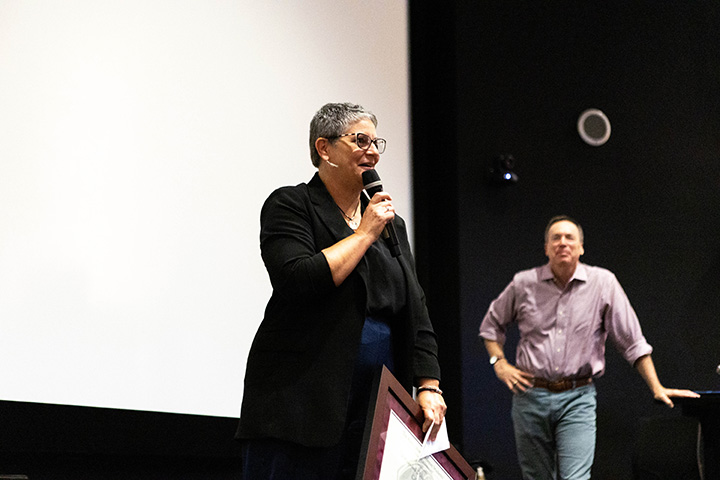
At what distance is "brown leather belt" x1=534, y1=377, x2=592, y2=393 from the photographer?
4453mm

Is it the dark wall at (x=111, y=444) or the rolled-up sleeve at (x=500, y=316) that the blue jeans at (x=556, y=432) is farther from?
the dark wall at (x=111, y=444)

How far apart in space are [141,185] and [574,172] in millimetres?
3206

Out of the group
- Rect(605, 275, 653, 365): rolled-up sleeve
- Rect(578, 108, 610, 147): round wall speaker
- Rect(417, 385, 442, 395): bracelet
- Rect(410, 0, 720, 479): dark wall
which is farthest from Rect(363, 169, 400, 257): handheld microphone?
Rect(578, 108, 610, 147): round wall speaker

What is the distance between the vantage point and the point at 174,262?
3.73 metres

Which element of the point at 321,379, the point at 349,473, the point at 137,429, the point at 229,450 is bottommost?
the point at 229,450

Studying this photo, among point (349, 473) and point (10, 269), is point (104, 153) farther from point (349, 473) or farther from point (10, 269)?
point (349, 473)

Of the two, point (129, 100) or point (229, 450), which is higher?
point (129, 100)

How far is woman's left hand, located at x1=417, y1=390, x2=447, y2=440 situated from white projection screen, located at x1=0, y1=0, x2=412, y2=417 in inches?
65.0

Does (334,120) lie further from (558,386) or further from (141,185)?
(558,386)

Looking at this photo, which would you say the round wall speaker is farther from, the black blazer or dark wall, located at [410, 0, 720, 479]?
the black blazer

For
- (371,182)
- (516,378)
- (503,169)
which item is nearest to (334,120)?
(371,182)

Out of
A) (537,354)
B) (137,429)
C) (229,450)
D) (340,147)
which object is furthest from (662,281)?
(340,147)

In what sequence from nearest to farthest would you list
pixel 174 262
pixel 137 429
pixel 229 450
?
pixel 137 429, pixel 174 262, pixel 229 450

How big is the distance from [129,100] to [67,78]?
0.31m
